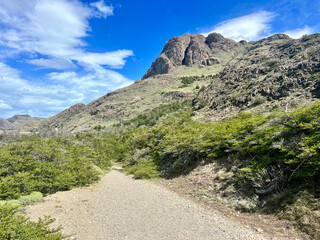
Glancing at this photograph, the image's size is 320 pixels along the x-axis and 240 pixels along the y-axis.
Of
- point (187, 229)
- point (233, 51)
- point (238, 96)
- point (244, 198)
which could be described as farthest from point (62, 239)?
point (233, 51)

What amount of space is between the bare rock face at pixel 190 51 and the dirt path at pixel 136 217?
16552 cm

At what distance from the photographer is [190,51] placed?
17725cm

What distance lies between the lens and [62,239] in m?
5.55

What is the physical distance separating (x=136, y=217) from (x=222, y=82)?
168ft

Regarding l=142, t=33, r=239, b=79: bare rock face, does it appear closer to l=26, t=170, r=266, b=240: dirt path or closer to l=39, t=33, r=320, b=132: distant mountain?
l=39, t=33, r=320, b=132: distant mountain

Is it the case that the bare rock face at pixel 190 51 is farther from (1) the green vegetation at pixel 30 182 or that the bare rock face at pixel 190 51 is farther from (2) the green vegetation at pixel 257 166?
(1) the green vegetation at pixel 30 182

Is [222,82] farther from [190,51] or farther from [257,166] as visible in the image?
[190,51]

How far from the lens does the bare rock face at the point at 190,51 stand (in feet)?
566

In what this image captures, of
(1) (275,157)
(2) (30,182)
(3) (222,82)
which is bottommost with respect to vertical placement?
(2) (30,182)

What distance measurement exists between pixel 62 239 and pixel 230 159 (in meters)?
8.95

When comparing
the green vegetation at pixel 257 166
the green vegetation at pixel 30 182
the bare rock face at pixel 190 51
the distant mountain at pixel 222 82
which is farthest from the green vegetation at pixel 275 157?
the bare rock face at pixel 190 51

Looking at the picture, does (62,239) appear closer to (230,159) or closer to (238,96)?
(230,159)

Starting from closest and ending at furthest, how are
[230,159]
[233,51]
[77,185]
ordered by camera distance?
1. [230,159]
2. [77,185]
3. [233,51]

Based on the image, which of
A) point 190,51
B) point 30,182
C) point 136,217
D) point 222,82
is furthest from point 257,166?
point 190,51
